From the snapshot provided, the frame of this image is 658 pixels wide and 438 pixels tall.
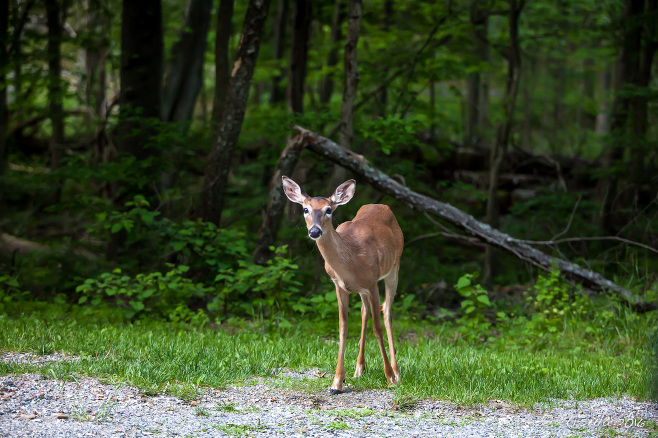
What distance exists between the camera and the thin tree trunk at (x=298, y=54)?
39.8ft

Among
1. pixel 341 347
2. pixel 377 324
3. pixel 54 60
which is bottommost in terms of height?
pixel 341 347

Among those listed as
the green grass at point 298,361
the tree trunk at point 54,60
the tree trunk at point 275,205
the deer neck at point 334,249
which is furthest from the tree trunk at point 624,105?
the tree trunk at point 54,60

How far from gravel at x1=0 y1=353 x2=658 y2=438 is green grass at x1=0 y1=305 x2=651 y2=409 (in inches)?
6.2

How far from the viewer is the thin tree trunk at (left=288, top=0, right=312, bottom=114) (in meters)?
12.1

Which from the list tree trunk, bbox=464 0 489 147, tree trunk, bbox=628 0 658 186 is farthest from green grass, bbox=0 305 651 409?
tree trunk, bbox=464 0 489 147

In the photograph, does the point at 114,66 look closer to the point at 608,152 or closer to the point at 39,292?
the point at 39,292

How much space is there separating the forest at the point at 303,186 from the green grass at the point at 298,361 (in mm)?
446

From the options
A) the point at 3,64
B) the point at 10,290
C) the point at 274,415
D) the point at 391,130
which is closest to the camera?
the point at 274,415

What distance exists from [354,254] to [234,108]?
5.00 metres

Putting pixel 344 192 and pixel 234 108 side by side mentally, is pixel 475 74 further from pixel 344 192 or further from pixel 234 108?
pixel 344 192

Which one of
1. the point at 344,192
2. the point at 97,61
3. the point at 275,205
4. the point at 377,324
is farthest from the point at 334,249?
the point at 97,61

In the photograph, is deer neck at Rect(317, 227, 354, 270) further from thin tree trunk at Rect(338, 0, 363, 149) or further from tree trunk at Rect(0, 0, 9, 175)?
tree trunk at Rect(0, 0, 9, 175)

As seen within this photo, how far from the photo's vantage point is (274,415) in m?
4.55

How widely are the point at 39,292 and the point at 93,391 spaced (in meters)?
5.16
